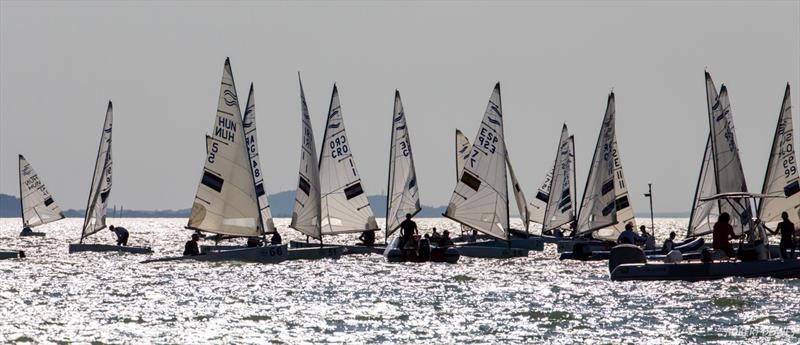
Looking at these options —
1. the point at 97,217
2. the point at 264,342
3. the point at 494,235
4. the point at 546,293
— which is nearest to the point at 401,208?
the point at 494,235

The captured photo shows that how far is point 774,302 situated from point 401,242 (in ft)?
59.6

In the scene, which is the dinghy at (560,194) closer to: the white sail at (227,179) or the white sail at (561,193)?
the white sail at (561,193)

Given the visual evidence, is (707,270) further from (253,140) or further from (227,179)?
(253,140)

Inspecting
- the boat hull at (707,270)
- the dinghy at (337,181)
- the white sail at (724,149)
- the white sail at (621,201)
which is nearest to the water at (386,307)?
the boat hull at (707,270)

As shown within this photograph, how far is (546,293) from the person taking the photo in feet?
107

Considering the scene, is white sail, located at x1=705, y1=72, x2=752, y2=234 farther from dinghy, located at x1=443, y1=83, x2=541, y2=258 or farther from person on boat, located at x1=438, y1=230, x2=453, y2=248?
person on boat, located at x1=438, y1=230, x2=453, y2=248

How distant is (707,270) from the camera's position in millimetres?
33688

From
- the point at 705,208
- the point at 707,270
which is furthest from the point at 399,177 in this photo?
the point at 707,270

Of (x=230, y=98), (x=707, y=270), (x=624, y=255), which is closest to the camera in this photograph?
(x=707, y=270)

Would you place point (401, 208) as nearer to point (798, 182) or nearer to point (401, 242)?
point (401, 242)

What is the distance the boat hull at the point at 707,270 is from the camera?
3306 centimetres

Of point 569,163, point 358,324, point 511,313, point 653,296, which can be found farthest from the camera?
point 569,163

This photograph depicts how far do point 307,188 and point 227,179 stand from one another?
684cm

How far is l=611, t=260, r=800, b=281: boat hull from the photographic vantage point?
33062 millimetres
